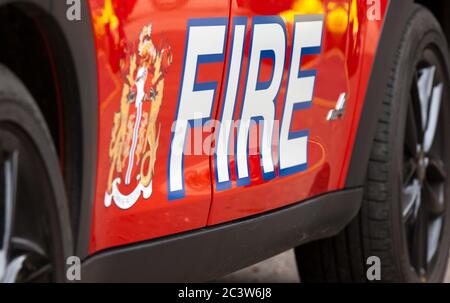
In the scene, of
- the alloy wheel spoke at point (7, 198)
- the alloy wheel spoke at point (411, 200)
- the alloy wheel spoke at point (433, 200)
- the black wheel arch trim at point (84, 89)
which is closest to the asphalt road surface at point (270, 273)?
the alloy wheel spoke at point (433, 200)

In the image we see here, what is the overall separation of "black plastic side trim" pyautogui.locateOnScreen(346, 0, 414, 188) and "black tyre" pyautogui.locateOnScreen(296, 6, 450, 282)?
7cm

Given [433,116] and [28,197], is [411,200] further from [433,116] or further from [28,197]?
[28,197]

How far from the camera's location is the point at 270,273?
515 cm

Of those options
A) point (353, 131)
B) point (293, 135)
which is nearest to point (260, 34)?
point (293, 135)

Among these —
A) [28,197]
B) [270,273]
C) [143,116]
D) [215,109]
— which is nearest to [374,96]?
[215,109]

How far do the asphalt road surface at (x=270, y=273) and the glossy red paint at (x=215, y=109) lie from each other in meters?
1.16

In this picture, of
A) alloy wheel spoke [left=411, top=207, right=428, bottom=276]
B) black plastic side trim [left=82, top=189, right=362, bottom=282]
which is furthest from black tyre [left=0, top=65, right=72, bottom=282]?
alloy wheel spoke [left=411, top=207, right=428, bottom=276]

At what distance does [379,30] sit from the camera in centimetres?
399

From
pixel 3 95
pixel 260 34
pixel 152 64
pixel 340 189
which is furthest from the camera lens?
pixel 340 189

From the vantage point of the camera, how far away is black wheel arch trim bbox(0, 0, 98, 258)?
237 cm

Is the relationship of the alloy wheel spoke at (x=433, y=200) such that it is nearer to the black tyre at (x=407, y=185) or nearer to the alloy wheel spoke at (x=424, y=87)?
the black tyre at (x=407, y=185)
